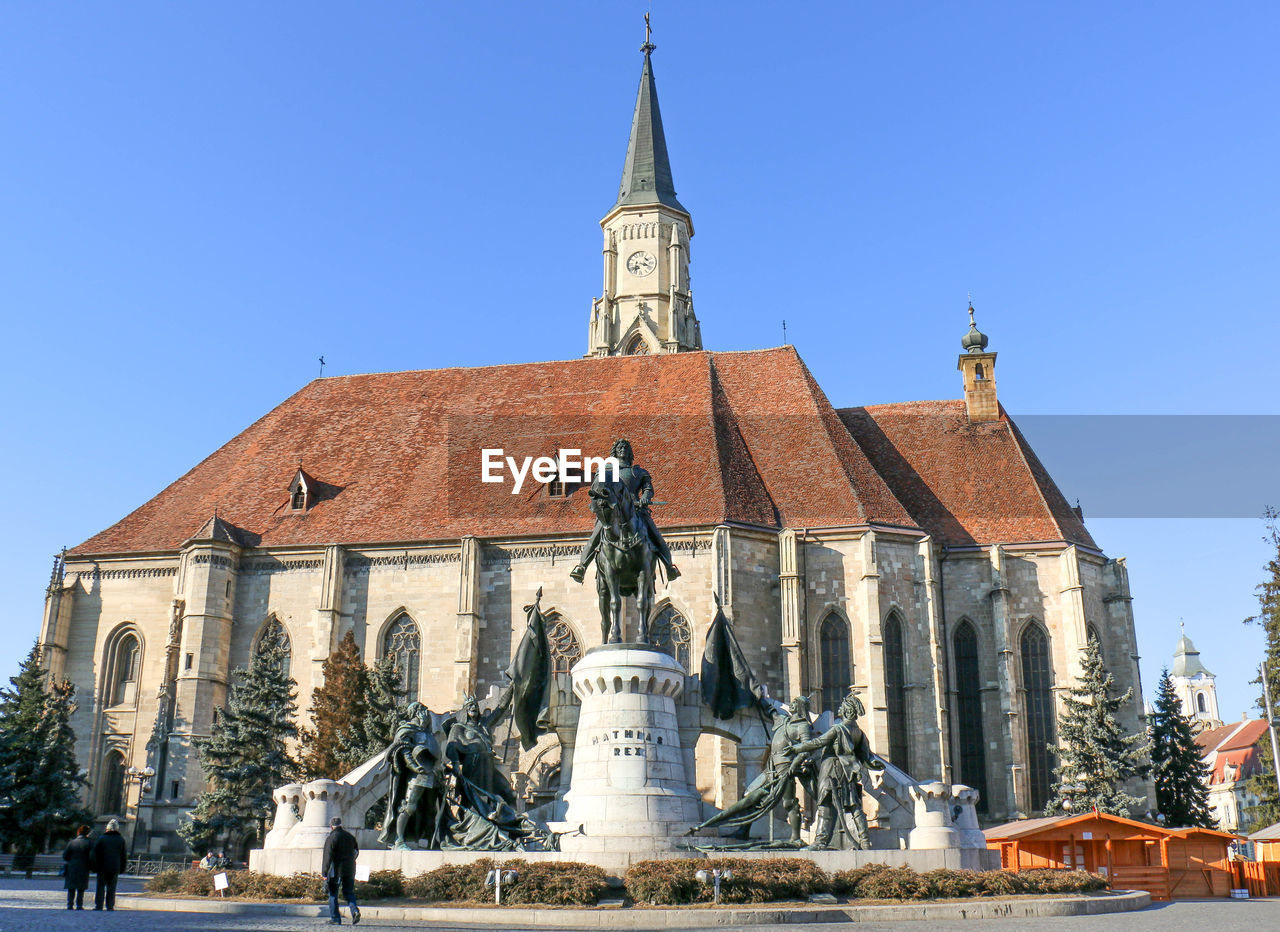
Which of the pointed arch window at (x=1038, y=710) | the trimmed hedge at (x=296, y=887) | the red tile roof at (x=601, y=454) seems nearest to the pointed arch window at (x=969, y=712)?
the pointed arch window at (x=1038, y=710)

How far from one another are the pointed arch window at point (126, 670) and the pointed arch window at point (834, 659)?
19547mm

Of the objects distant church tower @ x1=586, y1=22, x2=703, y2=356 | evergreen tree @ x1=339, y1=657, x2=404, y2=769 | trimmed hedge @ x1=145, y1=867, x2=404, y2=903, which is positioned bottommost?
trimmed hedge @ x1=145, y1=867, x2=404, y2=903

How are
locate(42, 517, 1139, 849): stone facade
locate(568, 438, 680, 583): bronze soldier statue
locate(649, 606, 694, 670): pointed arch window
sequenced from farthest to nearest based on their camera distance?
locate(649, 606, 694, 670): pointed arch window
locate(42, 517, 1139, 849): stone facade
locate(568, 438, 680, 583): bronze soldier statue

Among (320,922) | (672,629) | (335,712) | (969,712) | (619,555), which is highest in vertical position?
(672,629)

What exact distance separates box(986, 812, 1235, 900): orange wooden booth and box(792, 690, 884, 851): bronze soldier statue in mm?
6269

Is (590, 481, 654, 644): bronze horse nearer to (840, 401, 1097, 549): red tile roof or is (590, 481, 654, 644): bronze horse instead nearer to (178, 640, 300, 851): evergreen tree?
(178, 640, 300, 851): evergreen tree

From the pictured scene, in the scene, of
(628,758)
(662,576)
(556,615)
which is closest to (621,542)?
(628,758)

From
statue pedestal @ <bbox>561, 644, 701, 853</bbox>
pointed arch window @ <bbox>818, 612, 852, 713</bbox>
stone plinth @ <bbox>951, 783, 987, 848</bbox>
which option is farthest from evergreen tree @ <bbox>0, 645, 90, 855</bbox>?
stone plinth @ <bbox>951, 783, 987, 848</bbox>

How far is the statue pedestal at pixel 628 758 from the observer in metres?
15.2

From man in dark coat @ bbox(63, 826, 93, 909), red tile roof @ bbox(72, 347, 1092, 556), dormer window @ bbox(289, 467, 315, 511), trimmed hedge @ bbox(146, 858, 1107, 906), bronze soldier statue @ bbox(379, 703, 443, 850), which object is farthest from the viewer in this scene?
dormer window @ bbox(289, 467, 315, 511)

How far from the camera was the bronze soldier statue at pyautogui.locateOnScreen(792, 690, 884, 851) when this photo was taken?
52.0 ft

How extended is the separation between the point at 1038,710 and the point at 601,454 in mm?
14350

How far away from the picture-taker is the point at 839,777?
52.2 feet

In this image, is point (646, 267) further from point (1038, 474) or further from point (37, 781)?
point (37, 781)
